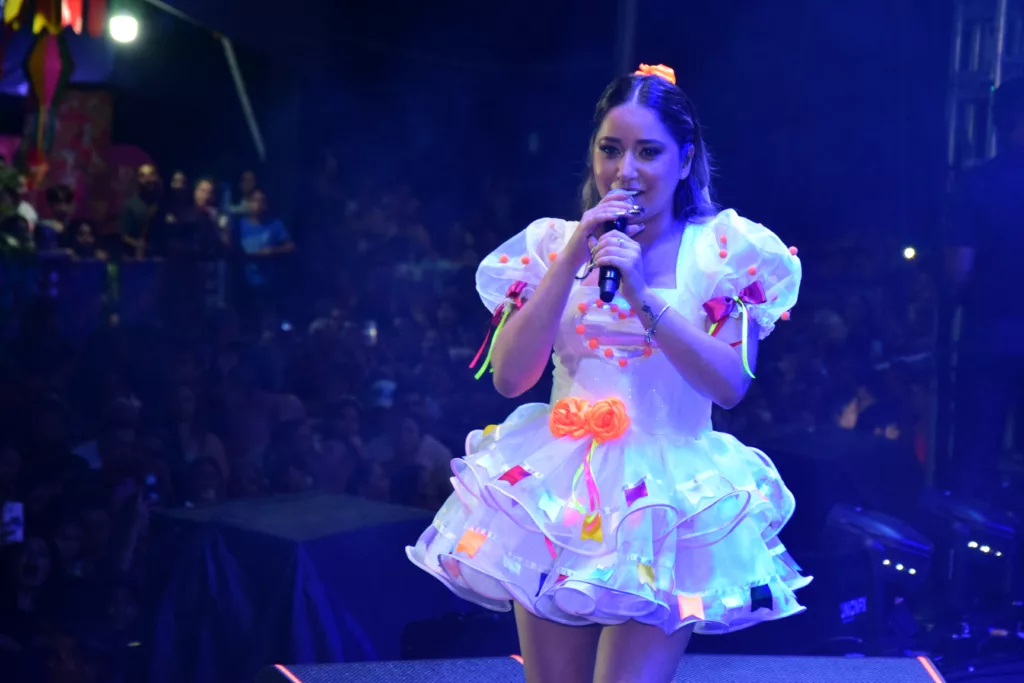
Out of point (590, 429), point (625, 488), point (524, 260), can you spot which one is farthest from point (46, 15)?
point (625, 488)

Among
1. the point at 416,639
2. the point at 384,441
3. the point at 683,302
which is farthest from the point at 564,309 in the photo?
the point at 384,441

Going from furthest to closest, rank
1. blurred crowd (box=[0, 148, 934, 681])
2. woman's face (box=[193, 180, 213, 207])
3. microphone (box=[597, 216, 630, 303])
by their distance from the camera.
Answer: woman's face (box=[193, 180, 213, 207]) < blurred crowd (box=[0, 148, 934, 681]) < microphone (box=[597, 216, 630, 303])

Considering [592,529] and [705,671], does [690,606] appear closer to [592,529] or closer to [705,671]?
[592,529]

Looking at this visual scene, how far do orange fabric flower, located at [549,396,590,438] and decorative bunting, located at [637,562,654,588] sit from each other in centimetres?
21

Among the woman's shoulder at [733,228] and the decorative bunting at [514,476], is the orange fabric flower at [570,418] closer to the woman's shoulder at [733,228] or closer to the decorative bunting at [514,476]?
the decorative bunting at [514,476]

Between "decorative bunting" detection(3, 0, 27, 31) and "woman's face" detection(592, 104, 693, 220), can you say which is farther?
"decorative bunting" detection(3, 0, 27, 31)

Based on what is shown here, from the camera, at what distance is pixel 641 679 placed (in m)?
1.41

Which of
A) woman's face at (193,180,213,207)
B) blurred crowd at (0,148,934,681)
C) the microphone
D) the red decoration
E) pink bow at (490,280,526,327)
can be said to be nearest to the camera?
the microphone

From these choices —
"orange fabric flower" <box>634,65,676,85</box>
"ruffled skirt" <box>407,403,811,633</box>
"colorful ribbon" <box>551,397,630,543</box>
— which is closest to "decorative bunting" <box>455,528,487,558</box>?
"ruffled skirt" <box>407,403,811,633</box>

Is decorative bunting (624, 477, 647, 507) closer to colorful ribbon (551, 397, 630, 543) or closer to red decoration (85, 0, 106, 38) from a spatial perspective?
colorful ribbon (551, 397, 630, 543)

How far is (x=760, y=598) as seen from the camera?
1.48 metres

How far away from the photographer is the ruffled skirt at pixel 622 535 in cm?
143

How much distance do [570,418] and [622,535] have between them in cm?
19

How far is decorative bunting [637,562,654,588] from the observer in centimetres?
141
